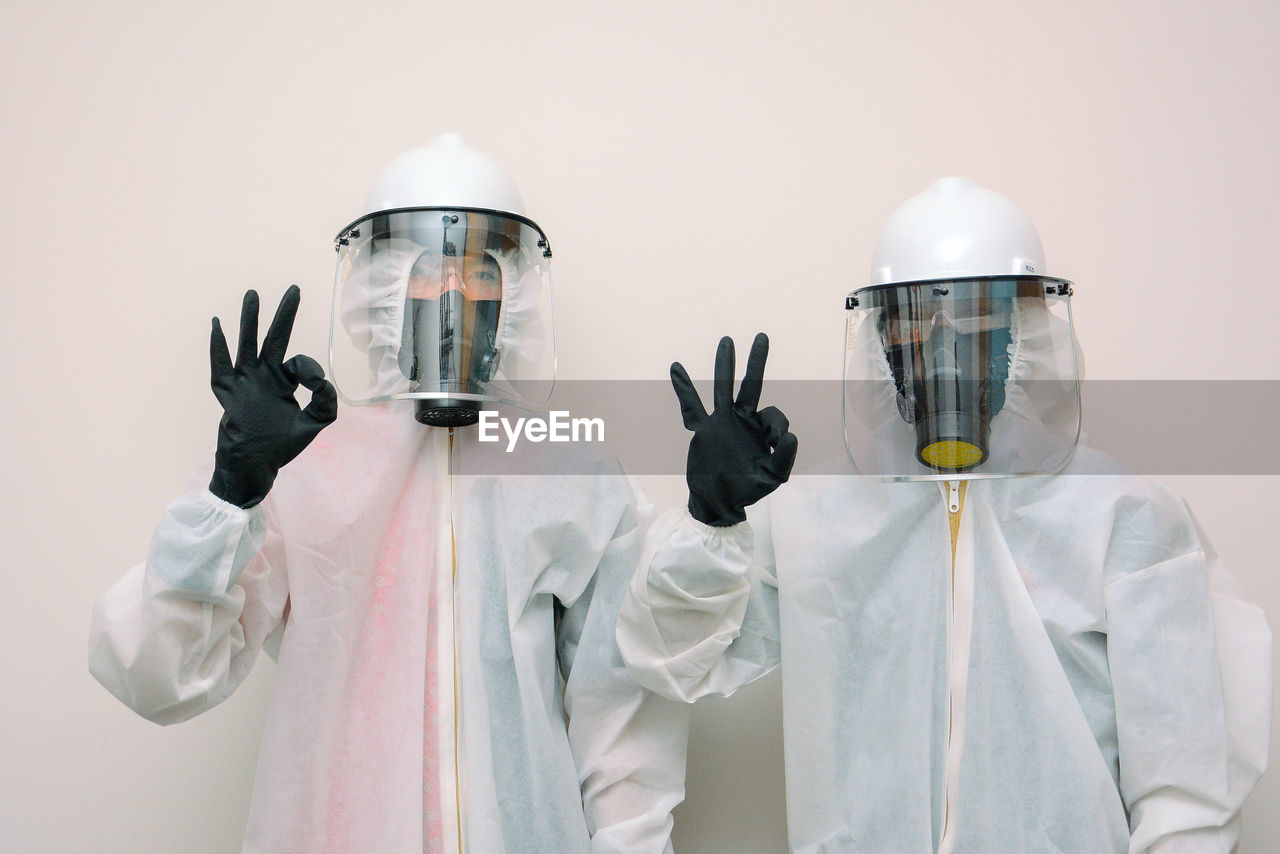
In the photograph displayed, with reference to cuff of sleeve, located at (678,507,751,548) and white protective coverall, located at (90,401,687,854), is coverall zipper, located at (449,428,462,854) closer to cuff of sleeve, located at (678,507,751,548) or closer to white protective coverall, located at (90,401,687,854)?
white protective coverall, located at (90,401,687,854)

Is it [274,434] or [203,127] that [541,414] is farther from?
[203,127]

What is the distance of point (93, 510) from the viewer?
1.87 meters

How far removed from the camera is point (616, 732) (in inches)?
59.4

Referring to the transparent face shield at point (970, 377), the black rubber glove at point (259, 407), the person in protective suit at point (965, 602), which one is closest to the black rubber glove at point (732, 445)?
the person in protective suit at point (965, 602)

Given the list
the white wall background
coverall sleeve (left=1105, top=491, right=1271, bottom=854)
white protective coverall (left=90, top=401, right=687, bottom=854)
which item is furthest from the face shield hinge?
coverall sleeve (left=1105, top=491, right=1271, bottom=854)

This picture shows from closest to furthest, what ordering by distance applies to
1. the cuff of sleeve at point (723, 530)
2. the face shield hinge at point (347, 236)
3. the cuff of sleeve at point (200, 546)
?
the cuff of sleeve at point (200, 546)
the cuff of sleeve at point (723, 530)
the face shield hinge at point (347, 236)

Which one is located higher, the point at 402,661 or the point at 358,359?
the point at 358,359

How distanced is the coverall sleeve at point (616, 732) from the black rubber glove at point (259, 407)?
470 millimetres

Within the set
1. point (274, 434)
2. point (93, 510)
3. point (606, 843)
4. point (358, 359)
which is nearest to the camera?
point (274, 434)

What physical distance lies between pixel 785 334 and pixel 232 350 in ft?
3.29

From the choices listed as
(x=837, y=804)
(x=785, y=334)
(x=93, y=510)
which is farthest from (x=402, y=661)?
(x=785, y=334)

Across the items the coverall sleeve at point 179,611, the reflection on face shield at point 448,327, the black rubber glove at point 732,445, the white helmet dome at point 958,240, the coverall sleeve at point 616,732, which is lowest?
the coverall sleeve at point 616,732

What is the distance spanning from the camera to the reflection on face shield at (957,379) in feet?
4.71

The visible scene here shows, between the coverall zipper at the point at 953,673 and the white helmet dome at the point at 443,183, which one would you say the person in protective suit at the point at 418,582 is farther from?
the coverall zipper at the point at 953,673
